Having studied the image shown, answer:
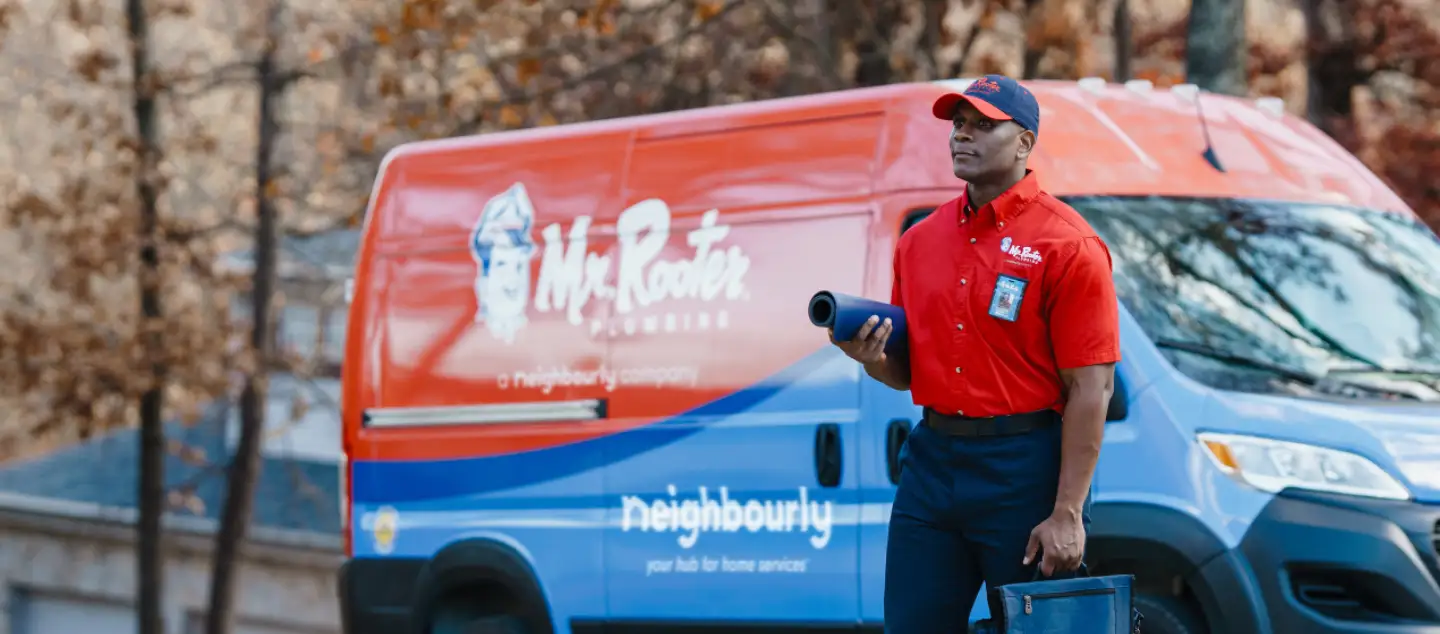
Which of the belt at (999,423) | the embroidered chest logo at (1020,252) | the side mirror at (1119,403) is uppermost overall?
the embroidered chest logo at (1020,252)

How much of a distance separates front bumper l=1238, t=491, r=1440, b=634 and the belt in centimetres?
164

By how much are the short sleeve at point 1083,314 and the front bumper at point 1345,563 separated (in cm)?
170

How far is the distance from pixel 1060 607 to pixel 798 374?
9.04 ft

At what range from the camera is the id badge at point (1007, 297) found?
4.64 metres

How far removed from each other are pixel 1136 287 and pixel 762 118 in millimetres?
1575

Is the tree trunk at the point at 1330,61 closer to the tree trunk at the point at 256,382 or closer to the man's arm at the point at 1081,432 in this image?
the tree trunk at the point at 256,382

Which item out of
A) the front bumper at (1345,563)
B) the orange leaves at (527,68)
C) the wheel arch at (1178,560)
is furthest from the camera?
the orange leaves at (527,68)

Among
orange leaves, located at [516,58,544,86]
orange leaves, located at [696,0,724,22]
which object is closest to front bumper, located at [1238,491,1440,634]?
orange leaves, located at [696,0,724,22]

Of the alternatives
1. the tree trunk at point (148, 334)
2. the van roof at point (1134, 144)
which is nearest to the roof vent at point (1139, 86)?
the van roof at point (1134, 144)

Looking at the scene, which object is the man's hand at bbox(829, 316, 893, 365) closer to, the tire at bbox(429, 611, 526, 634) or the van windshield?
the van windshield

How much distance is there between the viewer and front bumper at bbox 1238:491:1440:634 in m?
5.93

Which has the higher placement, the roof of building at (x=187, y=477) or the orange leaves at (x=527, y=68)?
the orange leaves at (x=527, y=68)

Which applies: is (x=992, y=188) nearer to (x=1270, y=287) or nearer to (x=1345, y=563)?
(x=1345, y=563)

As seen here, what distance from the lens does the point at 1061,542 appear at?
456 cm
